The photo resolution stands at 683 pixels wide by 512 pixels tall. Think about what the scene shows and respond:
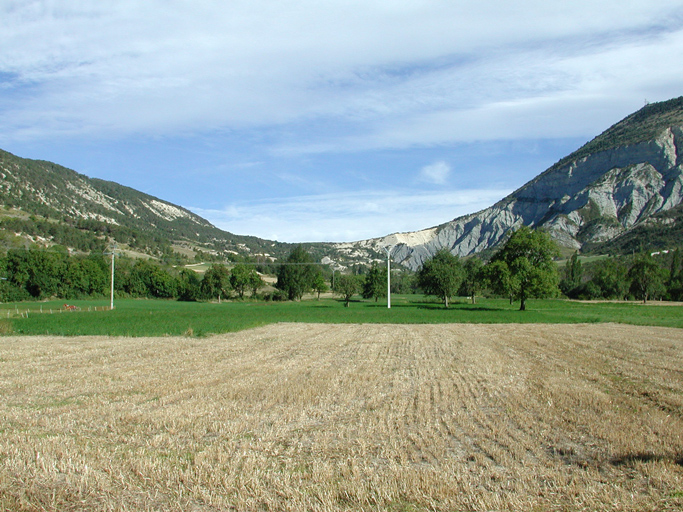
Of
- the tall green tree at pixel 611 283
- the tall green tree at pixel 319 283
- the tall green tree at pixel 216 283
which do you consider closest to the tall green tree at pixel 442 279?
the tall green tree at pixel 319 283

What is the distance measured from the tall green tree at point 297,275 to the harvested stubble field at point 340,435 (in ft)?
317

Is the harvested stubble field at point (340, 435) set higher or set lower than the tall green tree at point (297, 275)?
lower

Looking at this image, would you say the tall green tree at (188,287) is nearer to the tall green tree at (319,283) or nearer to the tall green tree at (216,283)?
the tall green tree at (216,283)

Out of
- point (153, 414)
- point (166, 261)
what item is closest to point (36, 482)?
point (153, 414)

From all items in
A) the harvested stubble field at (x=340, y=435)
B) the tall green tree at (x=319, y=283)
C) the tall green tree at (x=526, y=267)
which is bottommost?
the harvested stubble field at (x=340, y=435)

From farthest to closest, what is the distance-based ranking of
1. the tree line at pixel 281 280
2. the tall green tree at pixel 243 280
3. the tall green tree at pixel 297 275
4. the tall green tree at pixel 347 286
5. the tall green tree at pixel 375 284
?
the tall green tree at pixel 243 280 < the tall green tree at pixel 297 275 < the tall green tree at pixel 375 284 < the tall green tree at pixel 347 286 < the tree line at pixel 281 280

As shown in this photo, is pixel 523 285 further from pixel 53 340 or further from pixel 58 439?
pixel 58 439

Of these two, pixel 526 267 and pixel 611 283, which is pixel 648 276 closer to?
pixel 611 283

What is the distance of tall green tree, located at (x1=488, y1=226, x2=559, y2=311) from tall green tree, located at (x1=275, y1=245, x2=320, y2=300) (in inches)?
2291

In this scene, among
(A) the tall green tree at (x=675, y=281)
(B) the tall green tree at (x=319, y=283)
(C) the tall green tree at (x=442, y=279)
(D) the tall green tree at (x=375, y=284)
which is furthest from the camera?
(B) the tall green tree at (x=319, y=283)

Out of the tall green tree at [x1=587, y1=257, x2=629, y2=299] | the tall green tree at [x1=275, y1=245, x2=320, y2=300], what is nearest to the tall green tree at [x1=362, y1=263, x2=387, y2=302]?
the tall green tree at [x1=275, y1=245, x2=320, y2=300]

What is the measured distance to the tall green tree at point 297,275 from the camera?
116812 millimetres

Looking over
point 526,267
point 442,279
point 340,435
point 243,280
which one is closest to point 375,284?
point 442,279

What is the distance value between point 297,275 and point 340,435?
10781 cm
